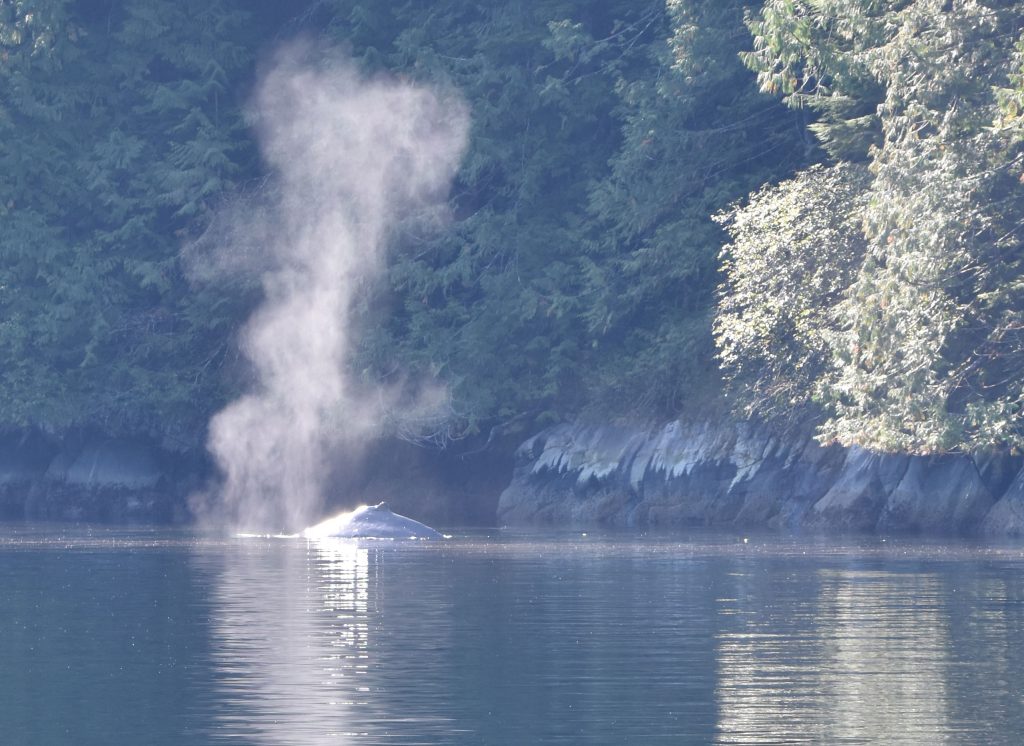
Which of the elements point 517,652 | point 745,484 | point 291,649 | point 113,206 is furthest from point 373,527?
point 113,206

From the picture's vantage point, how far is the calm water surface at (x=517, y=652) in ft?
40.6

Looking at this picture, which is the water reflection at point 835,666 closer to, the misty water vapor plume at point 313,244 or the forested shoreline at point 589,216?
the forested shoreline at point 589,216

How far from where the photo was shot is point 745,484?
43.6 m

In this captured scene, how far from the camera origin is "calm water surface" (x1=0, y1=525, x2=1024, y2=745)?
1237 centimetres

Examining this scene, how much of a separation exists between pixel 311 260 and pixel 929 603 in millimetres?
36002

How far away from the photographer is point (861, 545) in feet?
107

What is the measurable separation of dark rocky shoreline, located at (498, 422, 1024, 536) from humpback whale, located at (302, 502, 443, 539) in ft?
23.0

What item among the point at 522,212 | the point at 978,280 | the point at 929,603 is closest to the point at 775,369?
the point at 978,280

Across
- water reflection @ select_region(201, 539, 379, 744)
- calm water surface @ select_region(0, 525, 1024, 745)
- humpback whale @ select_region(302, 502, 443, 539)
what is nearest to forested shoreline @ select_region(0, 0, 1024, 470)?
humpback whale @ select_region(302, 502, 443, 539)

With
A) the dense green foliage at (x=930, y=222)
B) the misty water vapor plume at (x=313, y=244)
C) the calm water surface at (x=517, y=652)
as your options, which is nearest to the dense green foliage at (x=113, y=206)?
the misty water vapor plume at (x=313, y=244)

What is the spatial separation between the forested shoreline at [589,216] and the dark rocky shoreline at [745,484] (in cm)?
88

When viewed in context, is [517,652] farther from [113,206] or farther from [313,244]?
[113,206]

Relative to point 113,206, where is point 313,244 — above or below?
below

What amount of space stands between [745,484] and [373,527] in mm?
9972
